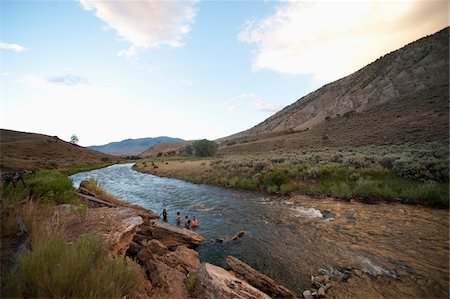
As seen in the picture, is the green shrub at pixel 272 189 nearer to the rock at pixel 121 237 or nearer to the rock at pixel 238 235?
the rock at pixel 238 235

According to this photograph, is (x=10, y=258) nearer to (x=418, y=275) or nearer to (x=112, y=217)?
(x=112, y=217)

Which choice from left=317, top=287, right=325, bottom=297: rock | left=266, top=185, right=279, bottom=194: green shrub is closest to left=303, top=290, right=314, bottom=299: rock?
left=317, top=287, right=325, bottom=297: rock

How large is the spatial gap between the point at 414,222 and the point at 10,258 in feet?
53.3

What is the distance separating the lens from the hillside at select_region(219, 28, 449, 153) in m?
39.2

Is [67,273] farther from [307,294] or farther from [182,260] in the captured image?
[307,294]

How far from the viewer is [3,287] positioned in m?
3.27

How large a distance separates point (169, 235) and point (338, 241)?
8.05m

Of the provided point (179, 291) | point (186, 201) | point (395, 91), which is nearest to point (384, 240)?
point (179, 291)

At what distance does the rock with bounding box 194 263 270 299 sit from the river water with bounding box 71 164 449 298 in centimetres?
220

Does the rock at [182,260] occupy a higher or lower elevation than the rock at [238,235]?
higher

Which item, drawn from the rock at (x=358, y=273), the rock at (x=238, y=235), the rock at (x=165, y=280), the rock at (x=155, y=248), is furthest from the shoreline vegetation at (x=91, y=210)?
the rock at (x=358, y=273)

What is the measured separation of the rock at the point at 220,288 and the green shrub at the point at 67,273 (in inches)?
97.2

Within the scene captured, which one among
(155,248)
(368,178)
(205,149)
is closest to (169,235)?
(155,248)

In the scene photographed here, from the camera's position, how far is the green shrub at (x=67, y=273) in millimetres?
3619
